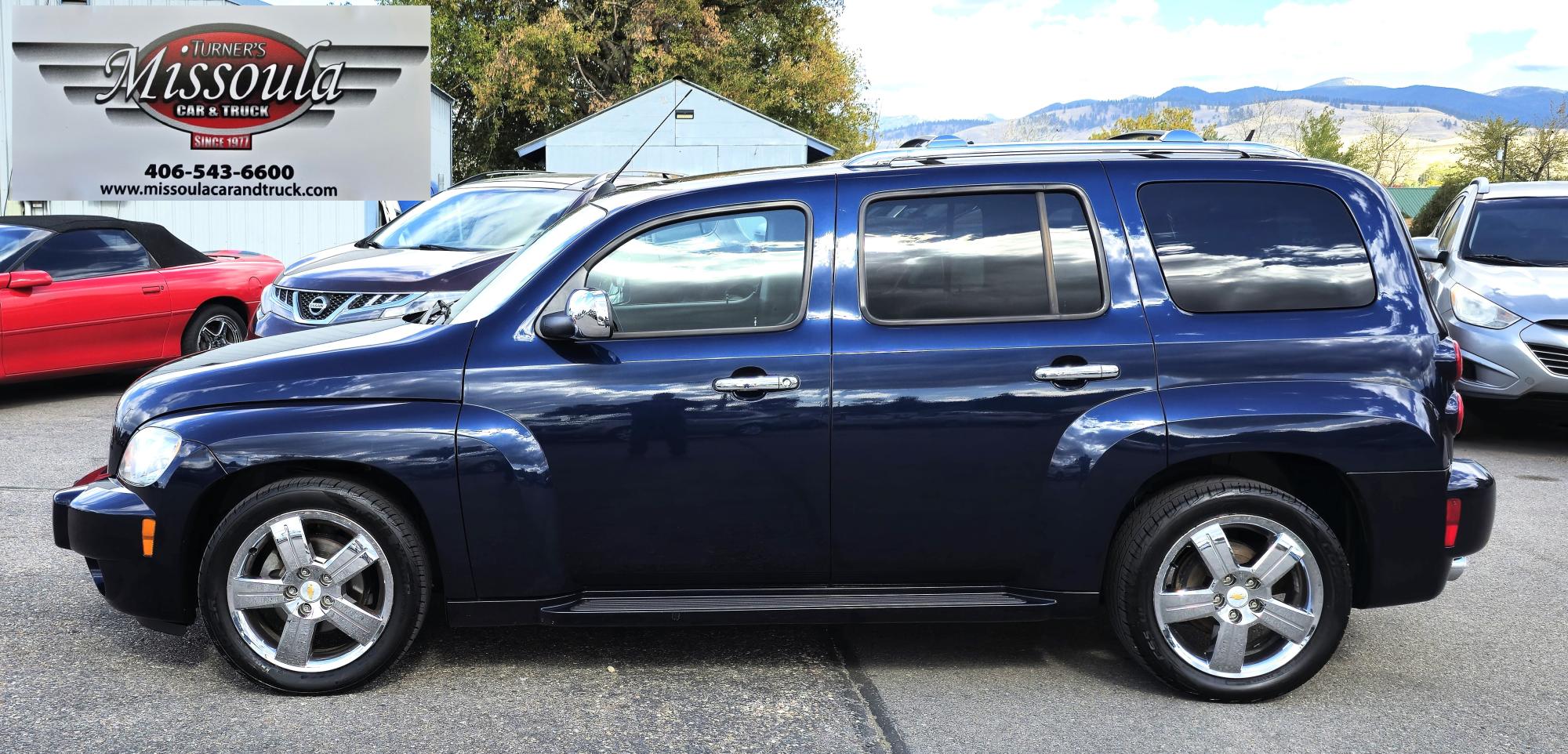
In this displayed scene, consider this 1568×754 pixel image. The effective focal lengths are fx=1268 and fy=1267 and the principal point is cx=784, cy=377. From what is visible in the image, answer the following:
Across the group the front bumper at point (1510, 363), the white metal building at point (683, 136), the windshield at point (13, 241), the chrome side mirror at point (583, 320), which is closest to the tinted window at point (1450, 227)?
the front bumper at point (1510, 363)

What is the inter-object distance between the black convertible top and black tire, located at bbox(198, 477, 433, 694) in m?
7.34

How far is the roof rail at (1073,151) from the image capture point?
4.28m

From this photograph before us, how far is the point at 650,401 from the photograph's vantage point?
3.91m

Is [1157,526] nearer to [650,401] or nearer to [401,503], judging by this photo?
[650,401]

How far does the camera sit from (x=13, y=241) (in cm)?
968

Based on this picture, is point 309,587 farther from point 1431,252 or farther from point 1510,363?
point 1431,252

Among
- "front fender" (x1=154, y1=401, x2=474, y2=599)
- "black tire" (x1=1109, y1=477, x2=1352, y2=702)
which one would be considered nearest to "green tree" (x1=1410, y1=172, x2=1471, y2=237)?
"black tire" (x1=1109, y1=477, x2=1352, y2=702)

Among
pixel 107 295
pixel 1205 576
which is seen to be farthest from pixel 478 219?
pixel 1205 576

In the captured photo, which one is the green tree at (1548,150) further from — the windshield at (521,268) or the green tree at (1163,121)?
the windshield at (521,268)

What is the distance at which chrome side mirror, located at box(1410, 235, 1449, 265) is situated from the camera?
937 centimetres

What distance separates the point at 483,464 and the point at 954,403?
1465 millimetres

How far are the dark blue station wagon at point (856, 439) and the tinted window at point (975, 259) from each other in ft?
0.03

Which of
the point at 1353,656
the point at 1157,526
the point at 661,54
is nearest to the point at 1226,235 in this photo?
the point at 1157,526

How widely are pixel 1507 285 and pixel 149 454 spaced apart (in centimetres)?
848
